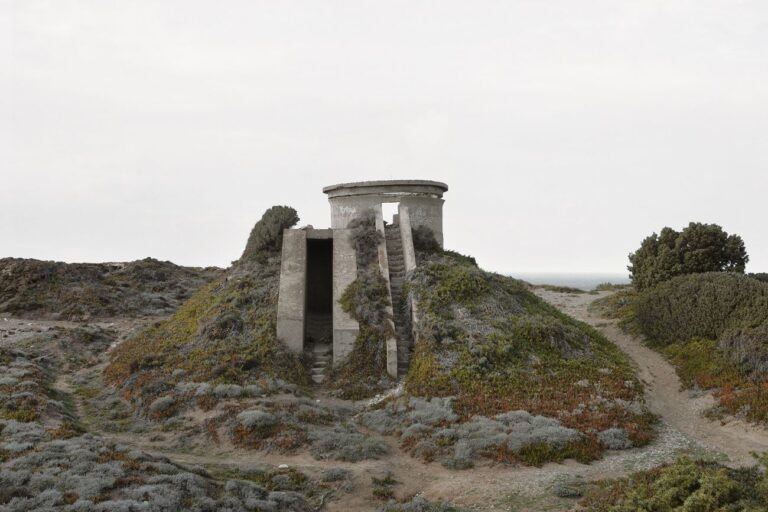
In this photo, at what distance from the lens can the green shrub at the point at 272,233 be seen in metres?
24.8

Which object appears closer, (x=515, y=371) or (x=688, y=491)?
(x=688, y=491)

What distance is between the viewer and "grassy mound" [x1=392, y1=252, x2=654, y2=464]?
13.5 meters

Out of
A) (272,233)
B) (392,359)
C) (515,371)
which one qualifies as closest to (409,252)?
(392,359)

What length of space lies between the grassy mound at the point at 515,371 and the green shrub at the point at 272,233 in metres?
5.61

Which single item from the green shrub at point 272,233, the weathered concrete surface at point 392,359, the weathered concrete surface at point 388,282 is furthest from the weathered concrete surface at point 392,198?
the weathered concrete surface at point 392,359

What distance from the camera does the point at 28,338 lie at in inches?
968

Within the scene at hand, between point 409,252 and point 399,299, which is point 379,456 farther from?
point 409,252

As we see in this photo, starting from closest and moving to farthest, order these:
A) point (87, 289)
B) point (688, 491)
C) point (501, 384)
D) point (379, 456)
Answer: point (688, 491)
point (379, 456)
point (501, 384)
point (87, 289)

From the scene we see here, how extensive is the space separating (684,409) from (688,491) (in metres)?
7.63

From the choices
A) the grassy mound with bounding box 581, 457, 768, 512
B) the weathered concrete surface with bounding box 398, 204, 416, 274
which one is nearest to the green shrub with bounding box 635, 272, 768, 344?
the weathered concrete surface with bounding box 398, 204, 416, 274

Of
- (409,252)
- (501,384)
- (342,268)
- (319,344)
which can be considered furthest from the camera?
(409,252)

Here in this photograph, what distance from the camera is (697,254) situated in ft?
83.8

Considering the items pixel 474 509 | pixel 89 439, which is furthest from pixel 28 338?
pixel 474 509

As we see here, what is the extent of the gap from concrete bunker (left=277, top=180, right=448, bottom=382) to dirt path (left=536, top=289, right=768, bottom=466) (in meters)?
7.24
